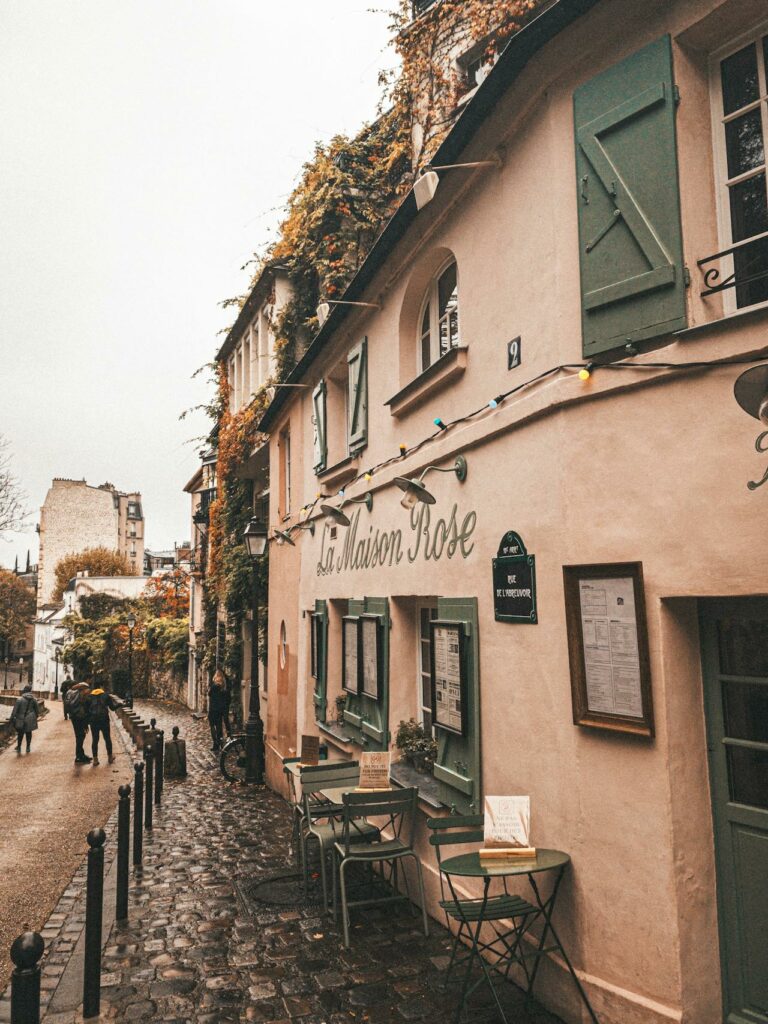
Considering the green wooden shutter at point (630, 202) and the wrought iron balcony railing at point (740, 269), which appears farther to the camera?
the green wooden shutter at point (630, 202)

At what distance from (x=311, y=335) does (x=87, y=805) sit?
9105 millimetres

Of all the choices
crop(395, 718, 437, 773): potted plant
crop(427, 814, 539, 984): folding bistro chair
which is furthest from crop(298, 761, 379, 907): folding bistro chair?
crop(427, 814, 539, 984): folding bistro chair

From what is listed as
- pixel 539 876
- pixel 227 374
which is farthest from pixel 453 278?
pixel 227 374

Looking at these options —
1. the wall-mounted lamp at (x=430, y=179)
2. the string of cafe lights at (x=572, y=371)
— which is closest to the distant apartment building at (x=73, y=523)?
the string of cafe lights at (x=572, y=371)

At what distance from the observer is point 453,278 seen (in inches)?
276

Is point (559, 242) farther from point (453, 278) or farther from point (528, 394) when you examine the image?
point (453, 278)

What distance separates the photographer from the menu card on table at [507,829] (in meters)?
4.45

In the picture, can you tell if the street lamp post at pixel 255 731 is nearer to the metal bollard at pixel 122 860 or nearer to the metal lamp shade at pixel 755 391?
the metal bollard at pixel 122 860

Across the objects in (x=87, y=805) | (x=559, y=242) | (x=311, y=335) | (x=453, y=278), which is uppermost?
(x=311, y=335)

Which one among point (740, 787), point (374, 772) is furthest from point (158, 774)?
point (740, 787)

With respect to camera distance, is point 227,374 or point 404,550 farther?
point 227,374

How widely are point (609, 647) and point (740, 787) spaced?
36.6 inches

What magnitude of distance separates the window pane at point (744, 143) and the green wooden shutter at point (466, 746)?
10.5 feet

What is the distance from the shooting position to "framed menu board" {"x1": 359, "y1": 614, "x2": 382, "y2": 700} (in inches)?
307
